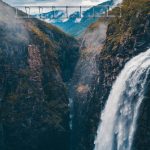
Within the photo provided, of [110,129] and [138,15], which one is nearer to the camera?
[110,129]

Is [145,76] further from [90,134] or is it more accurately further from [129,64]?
[90,134]

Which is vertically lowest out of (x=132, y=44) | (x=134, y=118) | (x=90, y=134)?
(x=90, y=134)

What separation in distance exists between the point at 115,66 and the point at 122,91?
1543cm

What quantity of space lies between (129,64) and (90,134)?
26650mm

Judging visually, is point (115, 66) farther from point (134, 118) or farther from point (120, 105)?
point (134, 118)

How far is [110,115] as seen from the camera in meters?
184

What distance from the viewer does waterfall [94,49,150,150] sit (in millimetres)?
169375

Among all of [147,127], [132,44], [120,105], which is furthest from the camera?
[132,44]

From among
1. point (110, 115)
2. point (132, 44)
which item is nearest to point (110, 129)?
point (110, 115)

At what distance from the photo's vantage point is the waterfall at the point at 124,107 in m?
169

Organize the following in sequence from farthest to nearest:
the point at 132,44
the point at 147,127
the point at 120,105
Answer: the point at 132,44, the point at 120,105, the point at 147,127

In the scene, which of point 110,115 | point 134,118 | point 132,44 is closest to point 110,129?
point 110,115

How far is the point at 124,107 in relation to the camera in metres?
177

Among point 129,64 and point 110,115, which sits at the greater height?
point 129,64
